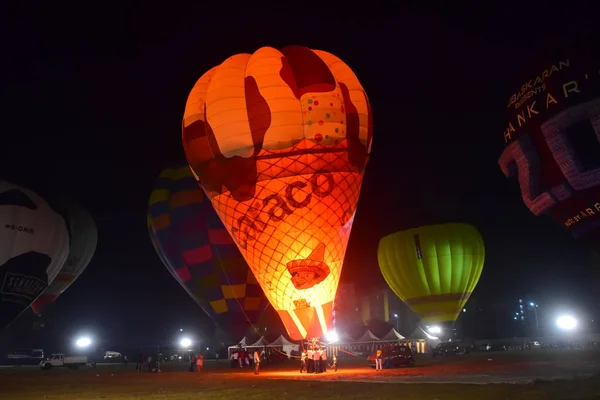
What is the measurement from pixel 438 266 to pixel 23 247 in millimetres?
24071

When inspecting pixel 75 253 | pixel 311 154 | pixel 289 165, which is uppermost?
pixel 75 253

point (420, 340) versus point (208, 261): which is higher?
point (208, 261)

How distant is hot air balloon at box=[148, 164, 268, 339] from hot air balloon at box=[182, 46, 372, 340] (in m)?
9.98

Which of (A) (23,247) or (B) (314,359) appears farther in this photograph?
(A) (23,247)

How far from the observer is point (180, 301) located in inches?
2785

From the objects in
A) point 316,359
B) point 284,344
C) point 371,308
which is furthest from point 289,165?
point 371,308

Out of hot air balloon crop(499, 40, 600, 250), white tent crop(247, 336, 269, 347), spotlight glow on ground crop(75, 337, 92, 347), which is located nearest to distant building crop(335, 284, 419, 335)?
spotlight glow on ground crop(75, 337, 92, 347)

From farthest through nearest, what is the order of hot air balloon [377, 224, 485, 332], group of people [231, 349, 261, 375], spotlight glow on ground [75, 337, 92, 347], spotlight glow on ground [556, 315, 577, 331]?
1. spotlight glow on ground [75, 337, 92, 347]
2. spotlight glow on ground [556, 315, 577, 331]
3. hot air balloon [377, 224, 485, 332]
4. group of people [231, 349, 261, 375]

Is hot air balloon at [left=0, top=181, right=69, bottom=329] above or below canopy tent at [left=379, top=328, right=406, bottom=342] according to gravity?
above

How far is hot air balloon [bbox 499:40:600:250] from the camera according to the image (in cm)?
1959

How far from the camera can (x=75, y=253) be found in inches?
1601

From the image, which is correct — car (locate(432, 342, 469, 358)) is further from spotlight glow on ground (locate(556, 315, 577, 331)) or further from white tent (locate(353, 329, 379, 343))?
spotlight glow on ground (locate(556, 315, 577, 331))

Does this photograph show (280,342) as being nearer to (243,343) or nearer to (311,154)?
(243,343)

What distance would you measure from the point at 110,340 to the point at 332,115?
59.7 metres
